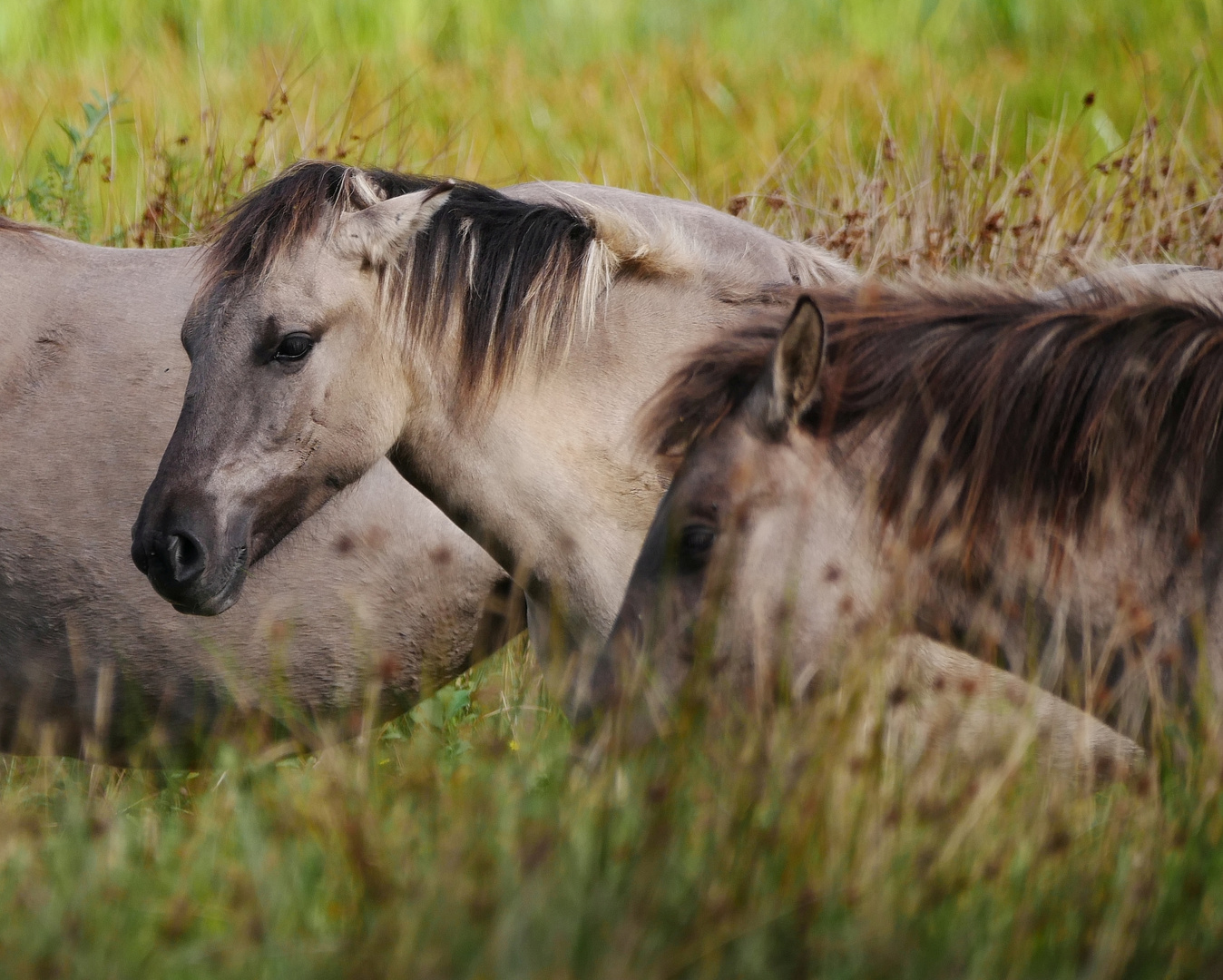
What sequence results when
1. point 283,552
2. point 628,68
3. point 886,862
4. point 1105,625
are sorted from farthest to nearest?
point 628,68 < point 283,552 < point 1105,625 < point 886,862

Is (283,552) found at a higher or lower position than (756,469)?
lower

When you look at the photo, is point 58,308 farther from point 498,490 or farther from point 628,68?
point 628,68

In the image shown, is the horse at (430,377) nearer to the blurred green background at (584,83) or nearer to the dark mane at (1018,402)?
the dark mane at (1018,402)

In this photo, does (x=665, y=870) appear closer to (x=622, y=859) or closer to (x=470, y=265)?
(x=622, y=859)

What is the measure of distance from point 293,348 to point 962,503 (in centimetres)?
155

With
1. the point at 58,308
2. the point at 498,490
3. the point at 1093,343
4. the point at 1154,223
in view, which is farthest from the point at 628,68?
the point at 1093,343

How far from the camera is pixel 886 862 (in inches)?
75.4

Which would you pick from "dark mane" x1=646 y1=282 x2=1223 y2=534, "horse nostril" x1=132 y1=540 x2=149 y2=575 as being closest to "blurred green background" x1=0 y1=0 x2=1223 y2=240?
"horse nostril" x1=132 y1=540 x2=149 y2=575

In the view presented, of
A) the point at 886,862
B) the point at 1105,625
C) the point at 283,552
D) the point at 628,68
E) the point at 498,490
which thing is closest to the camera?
the point at 886,862

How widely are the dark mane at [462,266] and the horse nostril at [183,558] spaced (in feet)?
1.99

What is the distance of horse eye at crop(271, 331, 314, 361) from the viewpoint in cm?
312

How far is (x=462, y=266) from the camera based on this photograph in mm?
3244

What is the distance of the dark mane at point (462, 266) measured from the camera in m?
3.20

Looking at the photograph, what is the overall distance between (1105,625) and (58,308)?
2888 mm
